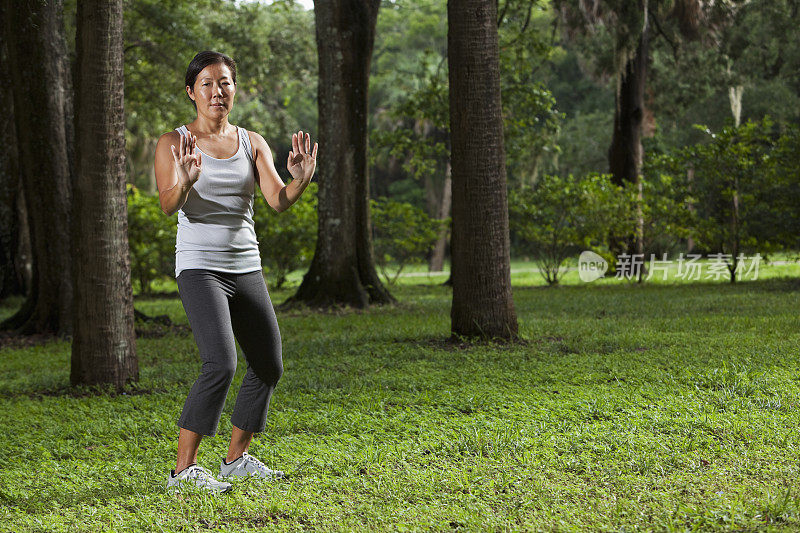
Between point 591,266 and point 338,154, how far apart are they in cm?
790

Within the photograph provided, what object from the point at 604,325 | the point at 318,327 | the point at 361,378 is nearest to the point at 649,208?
the point at 604,325

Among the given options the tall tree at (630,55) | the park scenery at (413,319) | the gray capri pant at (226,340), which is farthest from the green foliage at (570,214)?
the gray capri pant at (226,340)

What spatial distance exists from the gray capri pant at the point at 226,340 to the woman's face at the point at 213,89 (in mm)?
716

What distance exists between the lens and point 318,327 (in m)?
10.2

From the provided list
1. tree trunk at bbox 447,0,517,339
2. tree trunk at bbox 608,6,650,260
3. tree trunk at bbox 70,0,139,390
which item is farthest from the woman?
tree trunk at bbox 608,6,650,260

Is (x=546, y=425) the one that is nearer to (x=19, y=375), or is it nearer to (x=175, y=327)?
(x=19, y=375)

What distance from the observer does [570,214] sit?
16.8 meters

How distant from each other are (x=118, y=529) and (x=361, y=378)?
3.28 m

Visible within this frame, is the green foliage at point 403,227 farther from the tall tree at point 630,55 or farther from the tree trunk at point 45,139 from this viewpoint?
the tree trunk at point 45,139

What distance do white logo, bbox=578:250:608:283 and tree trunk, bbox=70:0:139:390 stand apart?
12658 millimetres

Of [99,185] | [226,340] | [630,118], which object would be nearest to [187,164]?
[226,340]

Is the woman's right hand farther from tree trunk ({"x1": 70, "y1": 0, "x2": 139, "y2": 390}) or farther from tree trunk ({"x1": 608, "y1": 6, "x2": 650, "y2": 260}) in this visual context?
tree trunk ({"x1": 608, "y1": 6, "x2": 650, "y2": 260})

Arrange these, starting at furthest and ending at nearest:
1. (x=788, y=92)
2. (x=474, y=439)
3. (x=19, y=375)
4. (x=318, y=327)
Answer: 1. (x=788, y=92)
2. (x=318, y=327)
3. (x=19, y=375)
4. (x=474, y=439)

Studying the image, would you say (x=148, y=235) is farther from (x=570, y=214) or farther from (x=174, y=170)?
(x=174, y=170)
